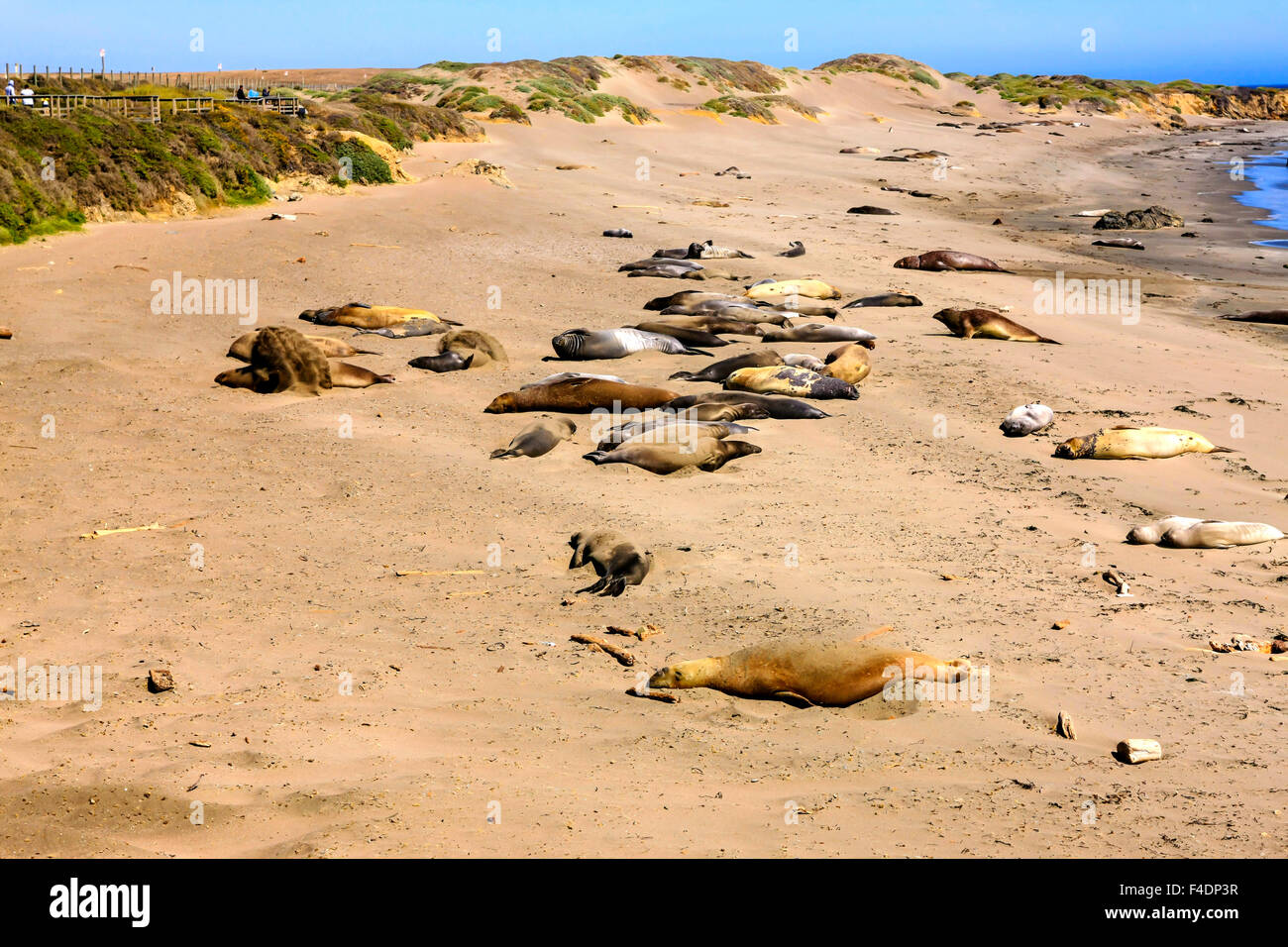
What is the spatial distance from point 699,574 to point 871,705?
1.48 meters

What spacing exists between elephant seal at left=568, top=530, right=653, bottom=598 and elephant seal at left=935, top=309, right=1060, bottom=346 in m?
6.58

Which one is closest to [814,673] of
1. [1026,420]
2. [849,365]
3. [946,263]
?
[1026,420]

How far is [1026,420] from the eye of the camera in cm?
822

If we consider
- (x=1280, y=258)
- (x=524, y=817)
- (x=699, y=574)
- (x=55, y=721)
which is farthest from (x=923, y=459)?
(x=1280, y=258)

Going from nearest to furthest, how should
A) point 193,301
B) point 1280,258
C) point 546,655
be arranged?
point 546,655 → point 193,301 → point 1280,258

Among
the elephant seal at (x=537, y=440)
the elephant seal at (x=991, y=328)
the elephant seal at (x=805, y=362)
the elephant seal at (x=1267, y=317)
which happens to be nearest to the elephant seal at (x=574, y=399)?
the elephant seal at (x=537, y=440)

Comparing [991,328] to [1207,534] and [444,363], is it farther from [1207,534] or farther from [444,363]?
[444,363]

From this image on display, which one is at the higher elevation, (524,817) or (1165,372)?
(1165,372)

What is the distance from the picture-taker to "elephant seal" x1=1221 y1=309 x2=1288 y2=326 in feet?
41.1

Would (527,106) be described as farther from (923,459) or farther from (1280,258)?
(923,459)

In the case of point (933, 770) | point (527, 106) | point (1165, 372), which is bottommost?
point (933, 770)

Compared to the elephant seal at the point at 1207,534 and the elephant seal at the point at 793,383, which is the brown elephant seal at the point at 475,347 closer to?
the elephant seal at the point at 793,383
